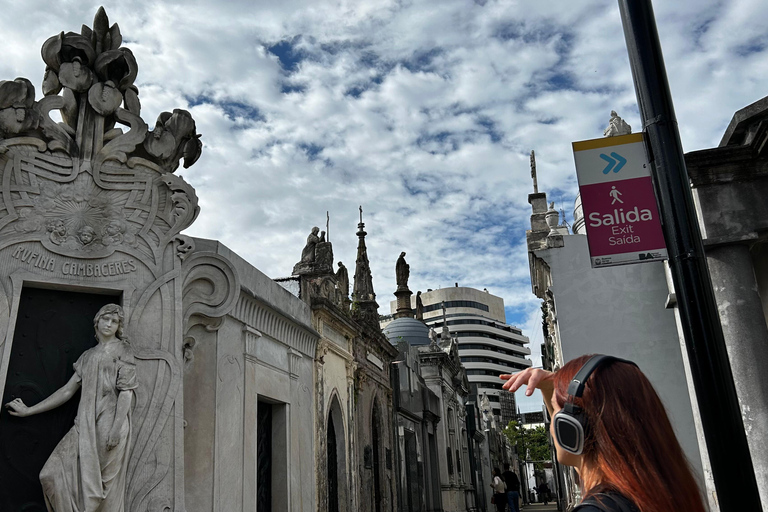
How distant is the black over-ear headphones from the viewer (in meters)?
1.96

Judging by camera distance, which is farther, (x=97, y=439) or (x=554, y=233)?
(x=554, y=233)

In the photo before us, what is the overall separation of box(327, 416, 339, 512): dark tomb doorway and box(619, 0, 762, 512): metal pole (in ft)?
38.8

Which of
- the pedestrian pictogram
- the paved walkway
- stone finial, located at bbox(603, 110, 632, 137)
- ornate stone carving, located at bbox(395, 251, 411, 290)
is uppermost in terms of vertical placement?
ornate stone carving, located at bbox(395, 251, 411, 290)

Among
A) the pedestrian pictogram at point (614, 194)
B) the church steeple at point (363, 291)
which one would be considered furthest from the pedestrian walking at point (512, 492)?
the pedestrian pictogram at point (614, 194)

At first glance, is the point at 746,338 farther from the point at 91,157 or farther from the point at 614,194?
the point at 91,157

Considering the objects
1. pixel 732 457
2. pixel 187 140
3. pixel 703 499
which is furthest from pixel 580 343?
pixel 703 499

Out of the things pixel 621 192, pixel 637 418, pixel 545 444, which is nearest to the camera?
pixel 637 418

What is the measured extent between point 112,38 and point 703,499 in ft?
24.9

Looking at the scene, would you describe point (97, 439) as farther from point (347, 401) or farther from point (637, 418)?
point (347, 401)

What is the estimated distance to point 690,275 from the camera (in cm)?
334

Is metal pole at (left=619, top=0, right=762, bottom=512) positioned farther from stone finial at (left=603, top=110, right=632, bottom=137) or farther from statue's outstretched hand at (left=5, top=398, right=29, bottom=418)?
stone finial at (left=603, top=110, right=632, bottom=137)

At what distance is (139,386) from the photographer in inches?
259

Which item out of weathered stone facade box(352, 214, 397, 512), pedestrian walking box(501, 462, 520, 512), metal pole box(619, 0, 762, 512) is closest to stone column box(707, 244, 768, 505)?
metal pole box(619, 0, 762, 512)

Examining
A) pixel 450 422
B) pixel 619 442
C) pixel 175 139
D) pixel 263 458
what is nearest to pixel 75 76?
pixel 175 139
